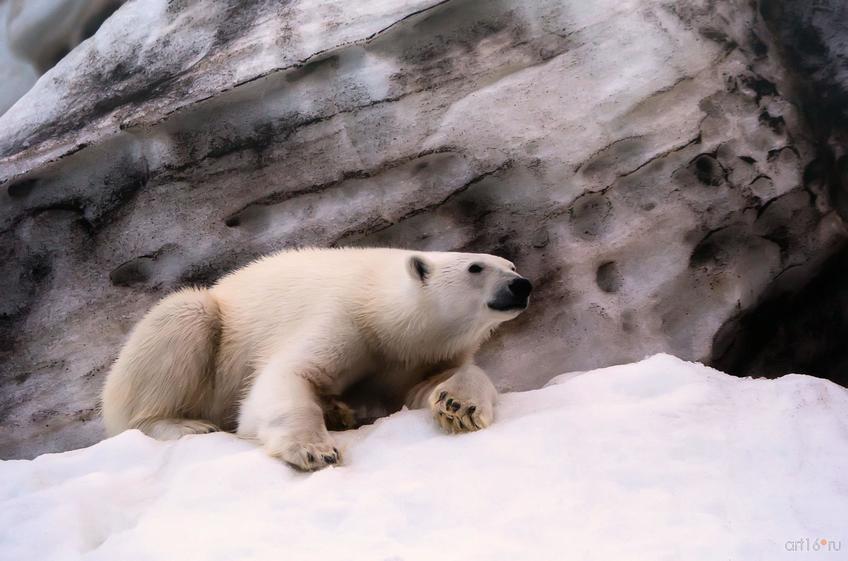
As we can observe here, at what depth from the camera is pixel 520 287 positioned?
13.1ft

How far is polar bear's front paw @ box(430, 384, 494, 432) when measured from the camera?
349 cm

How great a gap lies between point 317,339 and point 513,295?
106cm

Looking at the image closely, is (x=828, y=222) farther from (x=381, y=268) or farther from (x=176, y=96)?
(x=176, y=96)

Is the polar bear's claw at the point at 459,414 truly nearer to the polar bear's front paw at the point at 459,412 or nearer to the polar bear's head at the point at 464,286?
the polar bear's front paw at the point at 459,412

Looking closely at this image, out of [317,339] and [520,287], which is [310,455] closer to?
[317,339]

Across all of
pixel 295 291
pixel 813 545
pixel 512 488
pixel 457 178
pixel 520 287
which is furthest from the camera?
pixel 457 178

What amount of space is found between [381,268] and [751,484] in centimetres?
242

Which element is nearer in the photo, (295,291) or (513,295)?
(513,295)

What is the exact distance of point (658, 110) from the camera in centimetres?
530

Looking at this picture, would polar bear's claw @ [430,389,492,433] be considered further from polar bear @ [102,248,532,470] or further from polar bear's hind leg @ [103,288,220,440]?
polar bear's hind leg @ [103,288,220,440]

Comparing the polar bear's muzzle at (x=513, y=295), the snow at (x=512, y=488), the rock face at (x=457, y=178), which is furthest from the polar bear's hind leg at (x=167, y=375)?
the polar bear's muzzle at (x=513, y=295)

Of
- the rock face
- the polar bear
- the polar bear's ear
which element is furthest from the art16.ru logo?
the rock face

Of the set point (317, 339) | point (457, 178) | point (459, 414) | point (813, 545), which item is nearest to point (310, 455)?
point (459, 414)

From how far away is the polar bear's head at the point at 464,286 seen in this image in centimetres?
414
